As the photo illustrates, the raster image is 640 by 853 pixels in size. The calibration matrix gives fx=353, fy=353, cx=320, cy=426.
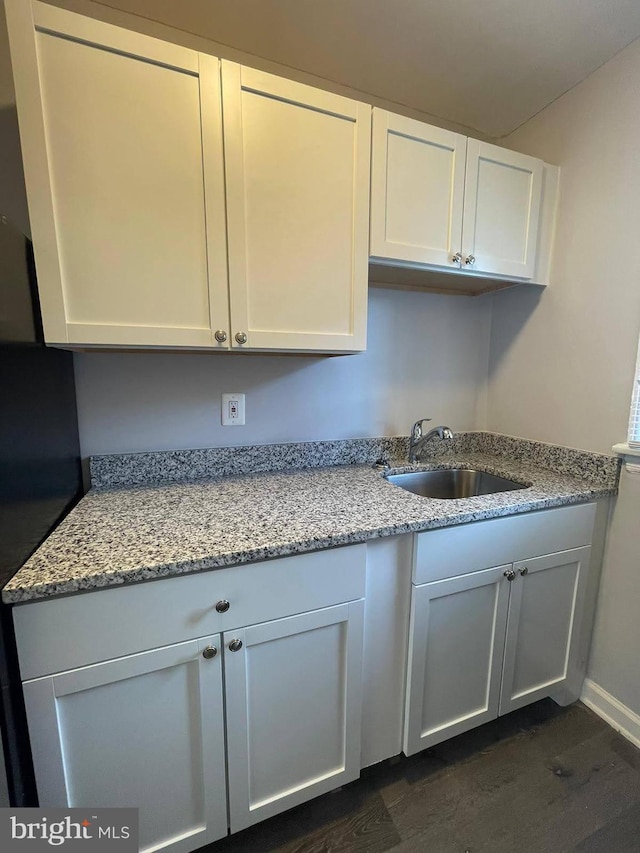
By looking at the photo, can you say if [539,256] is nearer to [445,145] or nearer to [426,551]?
[445,145]

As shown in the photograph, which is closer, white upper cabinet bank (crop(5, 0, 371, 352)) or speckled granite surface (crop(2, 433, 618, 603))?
speckled granite surface (crop(2, 433, 618, 603))

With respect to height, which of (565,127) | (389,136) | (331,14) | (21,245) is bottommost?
(21,245)

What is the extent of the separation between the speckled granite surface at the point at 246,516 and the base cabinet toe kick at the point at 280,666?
5 centimetres

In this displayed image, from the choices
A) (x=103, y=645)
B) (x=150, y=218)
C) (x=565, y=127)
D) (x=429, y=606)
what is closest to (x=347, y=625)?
(x=429, y=606)

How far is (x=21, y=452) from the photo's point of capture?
0.80 metres

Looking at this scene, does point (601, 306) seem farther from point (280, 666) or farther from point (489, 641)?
point (280, 666)

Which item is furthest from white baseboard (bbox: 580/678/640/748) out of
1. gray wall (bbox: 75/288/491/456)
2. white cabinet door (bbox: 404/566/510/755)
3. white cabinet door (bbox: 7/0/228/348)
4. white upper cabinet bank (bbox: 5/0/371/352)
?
white cabinet door (bbox: 7/0/228/348)

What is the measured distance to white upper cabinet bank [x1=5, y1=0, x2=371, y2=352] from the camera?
33.7 inches

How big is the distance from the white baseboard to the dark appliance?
6.08ft

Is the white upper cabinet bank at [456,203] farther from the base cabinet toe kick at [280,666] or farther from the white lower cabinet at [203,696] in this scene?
the white lower cabinet at [203,696]

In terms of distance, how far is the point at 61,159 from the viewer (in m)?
0.87

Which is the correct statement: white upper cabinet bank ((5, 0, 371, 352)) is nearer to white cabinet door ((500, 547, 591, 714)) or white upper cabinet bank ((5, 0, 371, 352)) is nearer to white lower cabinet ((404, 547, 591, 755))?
white lower cabinet ((404, 547, 591, 755))

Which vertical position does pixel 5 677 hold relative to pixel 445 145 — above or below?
below

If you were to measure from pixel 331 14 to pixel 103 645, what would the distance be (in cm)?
186
